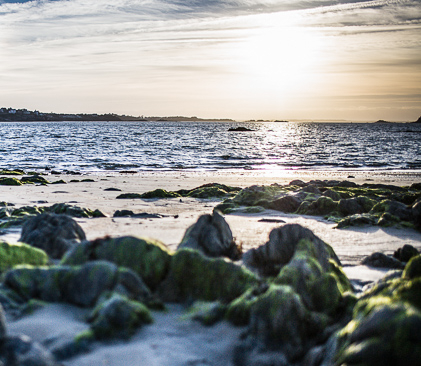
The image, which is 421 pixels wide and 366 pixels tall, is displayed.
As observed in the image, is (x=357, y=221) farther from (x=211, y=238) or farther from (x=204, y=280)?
(x=204, y=280)

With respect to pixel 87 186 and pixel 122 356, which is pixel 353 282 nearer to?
pixel 122 356

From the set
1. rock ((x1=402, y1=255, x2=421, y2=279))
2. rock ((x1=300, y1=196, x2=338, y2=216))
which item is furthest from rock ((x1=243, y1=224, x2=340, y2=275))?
rock ((x1=300, y1=196, x2=338, y2=216))

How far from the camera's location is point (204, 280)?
409 centimetres

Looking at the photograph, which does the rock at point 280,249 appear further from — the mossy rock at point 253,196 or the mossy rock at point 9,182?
the mossy rock at point 9,182

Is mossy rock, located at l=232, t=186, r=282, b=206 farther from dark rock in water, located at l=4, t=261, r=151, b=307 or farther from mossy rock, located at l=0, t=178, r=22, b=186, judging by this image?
mossy rock, located at l=0, t=178, r=22, b=186

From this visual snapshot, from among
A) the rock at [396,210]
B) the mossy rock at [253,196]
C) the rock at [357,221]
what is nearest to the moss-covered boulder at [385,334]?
the rock at [357,221]

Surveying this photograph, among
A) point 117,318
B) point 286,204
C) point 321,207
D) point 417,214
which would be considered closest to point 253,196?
point 286,204

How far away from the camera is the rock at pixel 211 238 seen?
5.24 metres

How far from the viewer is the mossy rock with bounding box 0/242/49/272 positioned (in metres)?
4.54

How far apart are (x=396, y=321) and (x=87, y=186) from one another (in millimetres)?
14715

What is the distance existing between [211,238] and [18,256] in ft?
7.36

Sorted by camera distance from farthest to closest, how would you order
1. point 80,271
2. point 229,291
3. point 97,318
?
point 229,291 < point 80,271 < point 97,318

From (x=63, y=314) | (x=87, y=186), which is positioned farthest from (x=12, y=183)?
(x=63, y=314)

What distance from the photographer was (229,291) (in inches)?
159
